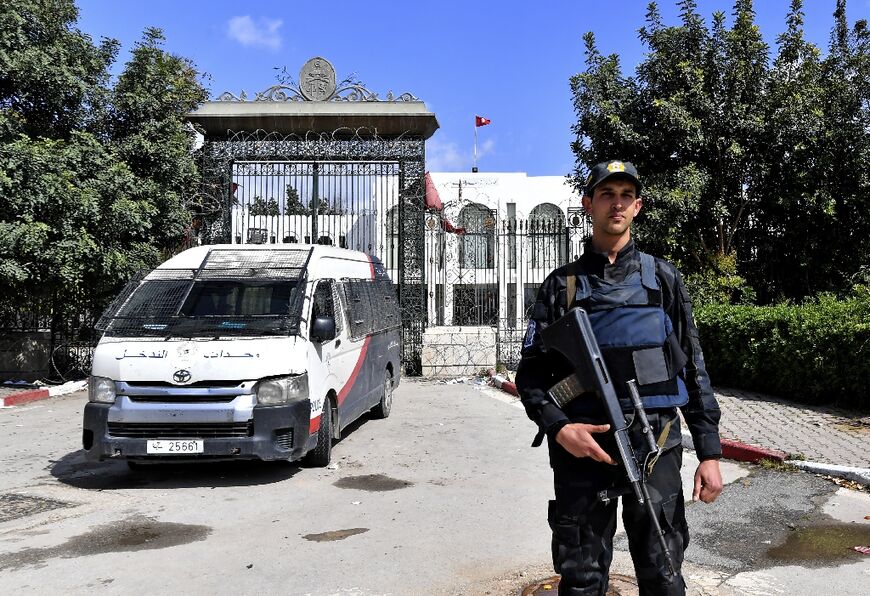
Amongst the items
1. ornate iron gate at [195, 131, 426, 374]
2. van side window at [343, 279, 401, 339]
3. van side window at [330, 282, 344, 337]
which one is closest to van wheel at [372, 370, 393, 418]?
van side window at [343, 279, 401, 339]

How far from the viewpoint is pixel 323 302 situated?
24.3 ft

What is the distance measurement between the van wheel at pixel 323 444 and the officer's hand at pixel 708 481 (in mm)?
4581

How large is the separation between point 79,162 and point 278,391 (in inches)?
318

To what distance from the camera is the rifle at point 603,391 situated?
259 cm

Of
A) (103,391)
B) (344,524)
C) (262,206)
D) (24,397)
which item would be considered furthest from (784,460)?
(262,206)

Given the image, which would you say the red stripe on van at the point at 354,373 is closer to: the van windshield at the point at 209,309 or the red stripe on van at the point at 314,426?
the red stripe on van at the point at 314,426

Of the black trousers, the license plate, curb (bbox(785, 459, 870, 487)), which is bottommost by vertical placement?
curb (bbox(785, 459, 870, 487))

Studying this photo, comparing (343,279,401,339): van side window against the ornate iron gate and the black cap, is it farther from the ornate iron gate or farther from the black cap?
the black cap

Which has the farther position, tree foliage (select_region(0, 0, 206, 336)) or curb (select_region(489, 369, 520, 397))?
curb (select_region(489, 369, 520, 397))

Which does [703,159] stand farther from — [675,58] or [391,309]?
[391,309]

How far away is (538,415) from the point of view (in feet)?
8.87

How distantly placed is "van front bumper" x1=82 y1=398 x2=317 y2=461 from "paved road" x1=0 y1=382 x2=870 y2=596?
35 cm

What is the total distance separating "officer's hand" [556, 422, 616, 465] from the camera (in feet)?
8.41

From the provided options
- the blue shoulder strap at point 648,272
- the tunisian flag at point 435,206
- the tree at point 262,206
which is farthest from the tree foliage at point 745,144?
the blue shoulder strap at point 648,272
